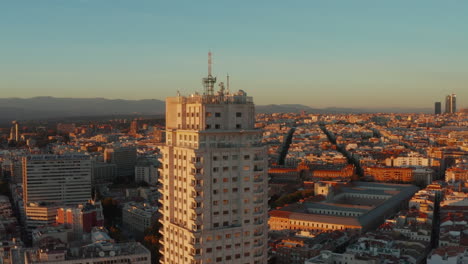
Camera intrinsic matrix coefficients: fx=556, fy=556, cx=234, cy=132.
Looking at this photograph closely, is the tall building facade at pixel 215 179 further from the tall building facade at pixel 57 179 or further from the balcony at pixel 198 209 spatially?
the tall building facade at pixel 57 179

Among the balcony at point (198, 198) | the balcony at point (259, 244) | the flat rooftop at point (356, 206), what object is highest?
the balcony at point (198, 198)

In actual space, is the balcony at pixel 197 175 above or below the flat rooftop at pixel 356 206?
above

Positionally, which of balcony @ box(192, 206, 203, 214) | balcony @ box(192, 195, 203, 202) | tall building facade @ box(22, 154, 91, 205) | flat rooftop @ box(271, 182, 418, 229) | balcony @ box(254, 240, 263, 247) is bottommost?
flat rooftop @ box(271, 182, 418, 229)

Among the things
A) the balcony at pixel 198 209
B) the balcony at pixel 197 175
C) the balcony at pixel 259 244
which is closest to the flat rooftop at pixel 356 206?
the balcony at pixel 259 244

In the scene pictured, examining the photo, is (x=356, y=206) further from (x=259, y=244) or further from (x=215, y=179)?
(x=215, y=179)

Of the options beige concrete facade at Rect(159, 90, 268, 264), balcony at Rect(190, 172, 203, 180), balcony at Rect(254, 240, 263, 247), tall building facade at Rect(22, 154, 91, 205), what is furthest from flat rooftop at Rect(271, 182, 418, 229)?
balcony at Rect(190, 172, 203, 180)

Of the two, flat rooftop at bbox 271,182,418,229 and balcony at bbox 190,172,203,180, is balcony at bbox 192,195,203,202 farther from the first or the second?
flat rooftop at bbox 271,182,418,229
